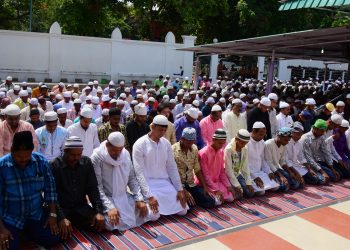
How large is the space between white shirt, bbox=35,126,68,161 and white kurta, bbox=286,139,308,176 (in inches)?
135

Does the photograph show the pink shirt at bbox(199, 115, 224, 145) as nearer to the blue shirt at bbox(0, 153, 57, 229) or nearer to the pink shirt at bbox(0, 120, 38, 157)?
the pink shirt at bbox(0, 120, 38, 157)

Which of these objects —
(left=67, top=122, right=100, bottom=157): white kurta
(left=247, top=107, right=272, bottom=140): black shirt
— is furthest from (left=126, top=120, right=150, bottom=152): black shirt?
(left=247, top=107, right=272, bottom=140): black shirt

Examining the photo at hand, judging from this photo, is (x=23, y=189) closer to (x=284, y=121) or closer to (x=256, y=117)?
(x=256, y=117)

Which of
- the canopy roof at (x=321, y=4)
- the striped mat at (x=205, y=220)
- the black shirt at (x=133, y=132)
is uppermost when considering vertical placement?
the canopy roof at (x=321, y=4)

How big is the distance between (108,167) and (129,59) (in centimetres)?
1440

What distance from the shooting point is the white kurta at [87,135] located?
5.46 metres

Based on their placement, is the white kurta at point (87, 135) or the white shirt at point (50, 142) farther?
the white kurta at point (87, 135)

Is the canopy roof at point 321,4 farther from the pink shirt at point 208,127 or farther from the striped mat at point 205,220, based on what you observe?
the striped mat at point 205,220

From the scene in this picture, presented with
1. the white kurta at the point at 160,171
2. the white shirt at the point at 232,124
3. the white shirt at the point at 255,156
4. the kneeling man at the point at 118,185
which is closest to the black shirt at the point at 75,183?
the kneeling man at the point at 118,185

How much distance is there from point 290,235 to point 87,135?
9.88 feet

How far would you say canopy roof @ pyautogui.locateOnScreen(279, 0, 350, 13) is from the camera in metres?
8.70

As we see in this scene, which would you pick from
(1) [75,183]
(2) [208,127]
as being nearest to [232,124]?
(2) [208,127]

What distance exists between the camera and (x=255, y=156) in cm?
566

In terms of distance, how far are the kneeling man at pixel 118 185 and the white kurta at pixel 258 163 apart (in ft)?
6.25
